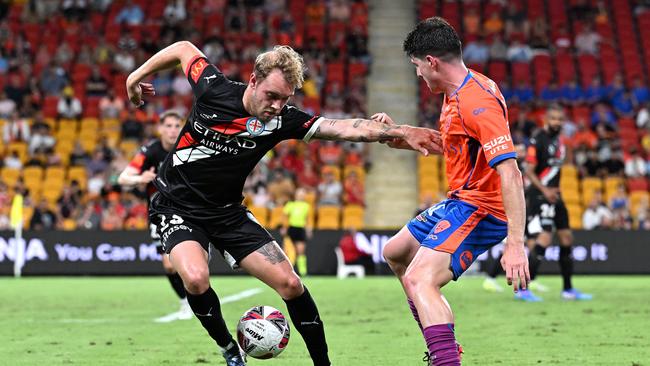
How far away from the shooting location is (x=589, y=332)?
10047 millimetres

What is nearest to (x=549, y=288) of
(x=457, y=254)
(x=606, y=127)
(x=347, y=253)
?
(x=347, y=253)

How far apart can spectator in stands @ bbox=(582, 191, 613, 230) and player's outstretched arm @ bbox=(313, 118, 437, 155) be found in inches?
631

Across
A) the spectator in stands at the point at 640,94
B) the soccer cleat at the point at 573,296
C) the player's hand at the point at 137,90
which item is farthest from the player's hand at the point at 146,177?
the spectator in stands at the point at 640,94

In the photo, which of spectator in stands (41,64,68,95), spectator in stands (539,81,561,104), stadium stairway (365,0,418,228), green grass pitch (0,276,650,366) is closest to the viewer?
green grass pitch (0,276,650,366)

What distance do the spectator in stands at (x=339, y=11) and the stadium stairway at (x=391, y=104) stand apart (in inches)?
28.0

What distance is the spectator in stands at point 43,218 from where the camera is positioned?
22656mm

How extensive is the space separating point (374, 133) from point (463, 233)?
1.01 meters

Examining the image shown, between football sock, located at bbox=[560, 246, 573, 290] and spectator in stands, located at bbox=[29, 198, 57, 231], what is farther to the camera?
spectator in stands, located at bbox=[29, 198, 57, 231]

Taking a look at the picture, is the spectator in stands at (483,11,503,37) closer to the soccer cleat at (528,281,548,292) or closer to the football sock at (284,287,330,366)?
the soccer cleat at (528,281,548,292)

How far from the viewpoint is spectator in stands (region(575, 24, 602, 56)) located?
28.6 m

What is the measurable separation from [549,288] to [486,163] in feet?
34.9

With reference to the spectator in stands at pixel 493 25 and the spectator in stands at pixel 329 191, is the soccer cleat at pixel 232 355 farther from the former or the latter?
the spectator in stands at pixel 493 25

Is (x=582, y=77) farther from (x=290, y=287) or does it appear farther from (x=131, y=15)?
(x=290, y=287)

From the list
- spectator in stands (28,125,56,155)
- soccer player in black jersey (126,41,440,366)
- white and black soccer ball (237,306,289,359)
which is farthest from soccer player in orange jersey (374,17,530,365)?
spectator in stands (28,125,56,155)
